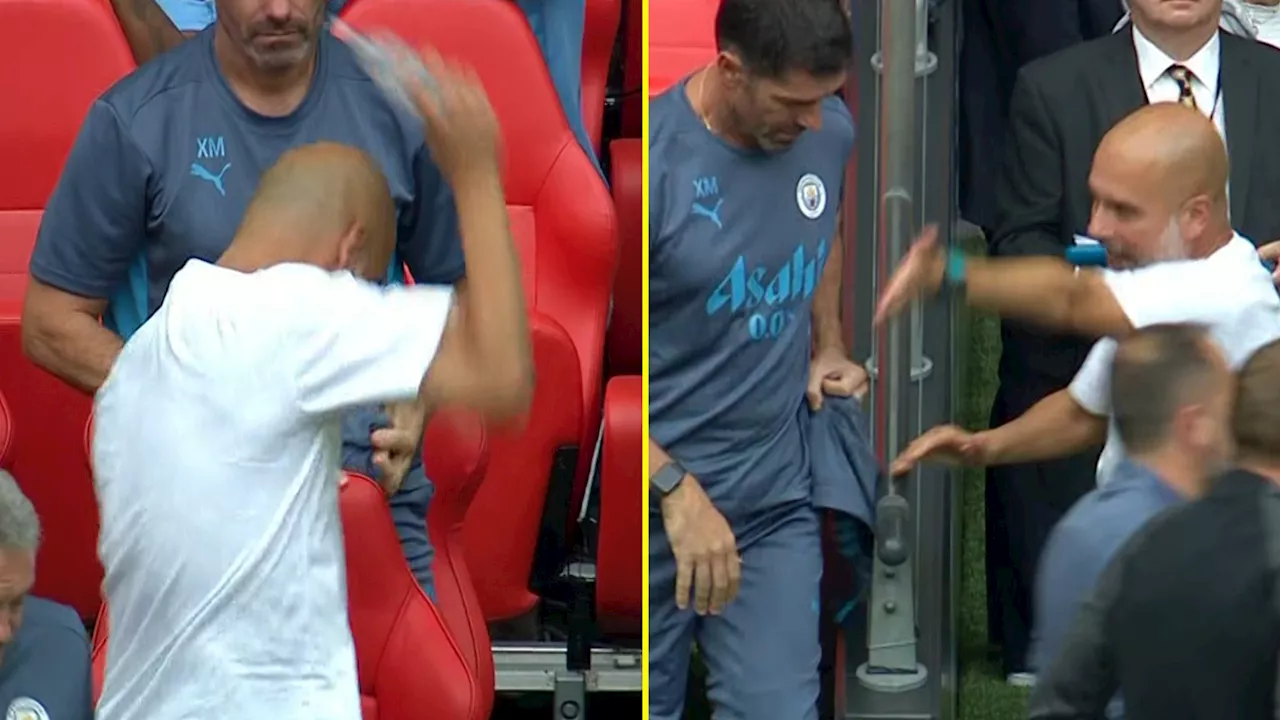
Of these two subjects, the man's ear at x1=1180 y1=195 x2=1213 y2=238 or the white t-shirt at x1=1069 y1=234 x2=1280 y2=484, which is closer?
the white t-shirt at x1=1069 y1=234 x2=1280 y2=484

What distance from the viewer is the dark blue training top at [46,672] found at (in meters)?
2.97

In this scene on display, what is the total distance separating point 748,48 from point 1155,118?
510 millimetres

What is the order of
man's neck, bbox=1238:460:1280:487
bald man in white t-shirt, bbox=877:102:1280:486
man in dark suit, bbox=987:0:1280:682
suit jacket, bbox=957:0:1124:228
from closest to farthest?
man's neck, bbox=1238:460:1280:487, bald man in white t-shirt, bbox=877:102:1280:486, man in dark suit, bbox=987:0:1280:682, suit jacket, bbox=957:0:1124:228

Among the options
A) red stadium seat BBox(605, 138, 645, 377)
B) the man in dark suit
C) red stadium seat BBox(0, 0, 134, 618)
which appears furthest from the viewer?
red stadium seat BBox(605, 138, 645, 377)

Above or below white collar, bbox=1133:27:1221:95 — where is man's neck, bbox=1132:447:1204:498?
below

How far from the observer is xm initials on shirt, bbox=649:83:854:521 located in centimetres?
336

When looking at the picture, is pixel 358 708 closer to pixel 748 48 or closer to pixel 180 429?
pixel 180 429

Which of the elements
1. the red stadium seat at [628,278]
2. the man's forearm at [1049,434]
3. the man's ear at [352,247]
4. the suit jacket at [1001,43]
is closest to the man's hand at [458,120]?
the man's ear at [352,247]

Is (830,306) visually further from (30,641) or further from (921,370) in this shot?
(30,641)

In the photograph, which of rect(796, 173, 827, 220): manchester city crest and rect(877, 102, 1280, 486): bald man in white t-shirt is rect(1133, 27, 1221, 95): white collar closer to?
rect(877, 102, 1280, 486): bald man in white t-shirt

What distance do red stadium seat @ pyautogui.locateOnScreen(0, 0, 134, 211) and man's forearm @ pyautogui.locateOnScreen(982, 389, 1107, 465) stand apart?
150cm

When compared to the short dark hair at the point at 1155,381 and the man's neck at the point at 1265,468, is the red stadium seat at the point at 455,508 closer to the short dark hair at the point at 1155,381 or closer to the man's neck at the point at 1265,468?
the short dark hair at the point at 1155,381

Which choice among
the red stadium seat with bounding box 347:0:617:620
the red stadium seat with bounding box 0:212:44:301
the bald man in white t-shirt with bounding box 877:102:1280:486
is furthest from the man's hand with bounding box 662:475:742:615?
the red stadium seat with bounding box 0:212:44:301

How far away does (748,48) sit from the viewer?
3.31 meters
